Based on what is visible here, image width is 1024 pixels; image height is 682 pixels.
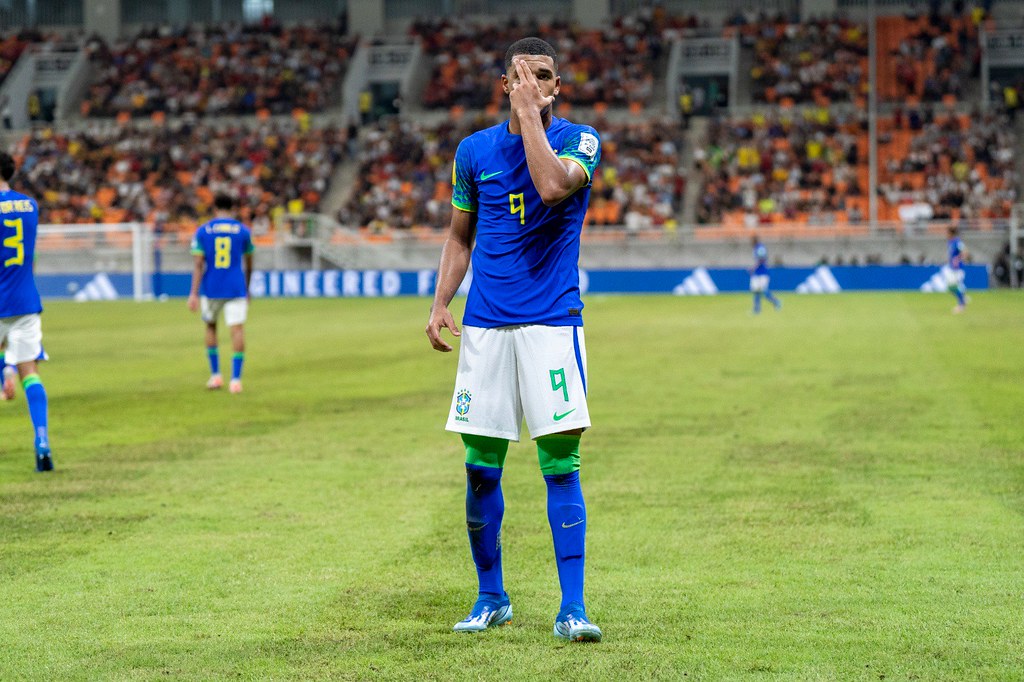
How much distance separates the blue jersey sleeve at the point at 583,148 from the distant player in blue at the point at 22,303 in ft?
18.4

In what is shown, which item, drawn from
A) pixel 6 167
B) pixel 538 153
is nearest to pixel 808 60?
pixel 6 167

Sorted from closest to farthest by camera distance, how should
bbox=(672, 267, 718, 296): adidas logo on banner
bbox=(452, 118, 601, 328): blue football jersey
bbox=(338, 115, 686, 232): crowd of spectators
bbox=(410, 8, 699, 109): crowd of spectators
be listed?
bbox=(452, 118, 601, 328): blue football jersey → bbox=(672, 267, 718, 296): adidas logo on banner → bbox=(338, 115, 686, 232): crowd of spectators → bbox=(410, 8, 699, 109): crowd of spectators

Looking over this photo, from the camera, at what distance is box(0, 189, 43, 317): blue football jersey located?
9.66 m

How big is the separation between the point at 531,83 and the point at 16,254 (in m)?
5.93

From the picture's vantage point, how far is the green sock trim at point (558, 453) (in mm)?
5359

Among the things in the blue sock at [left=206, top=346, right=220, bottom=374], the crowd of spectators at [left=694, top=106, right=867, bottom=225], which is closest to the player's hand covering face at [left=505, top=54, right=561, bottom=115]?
the blue sock at [left=206, top=346, right=220, bottom=374]

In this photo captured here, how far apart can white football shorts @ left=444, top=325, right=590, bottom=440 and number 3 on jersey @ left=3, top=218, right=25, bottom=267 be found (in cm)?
550

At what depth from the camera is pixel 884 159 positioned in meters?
48.4

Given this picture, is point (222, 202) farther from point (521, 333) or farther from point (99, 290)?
point (99, 290)

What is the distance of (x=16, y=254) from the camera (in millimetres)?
9734

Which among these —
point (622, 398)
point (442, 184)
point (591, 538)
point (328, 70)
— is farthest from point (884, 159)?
point (591, 538)

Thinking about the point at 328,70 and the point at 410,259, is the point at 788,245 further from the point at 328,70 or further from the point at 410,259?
the point at 328,70

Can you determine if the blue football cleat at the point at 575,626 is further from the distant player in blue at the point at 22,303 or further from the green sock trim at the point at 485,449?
the distant player in blue at the point at 22,303

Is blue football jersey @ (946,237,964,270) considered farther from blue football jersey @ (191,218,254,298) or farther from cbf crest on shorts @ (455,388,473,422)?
cbf crest on shorts @ (455,388,473,422)
